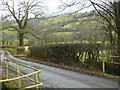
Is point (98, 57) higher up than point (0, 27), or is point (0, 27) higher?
point (0, 27)

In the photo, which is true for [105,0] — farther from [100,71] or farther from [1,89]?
[1,89]

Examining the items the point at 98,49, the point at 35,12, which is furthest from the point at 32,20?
the point at 98,49

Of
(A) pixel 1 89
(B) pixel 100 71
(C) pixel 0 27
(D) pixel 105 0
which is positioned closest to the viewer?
(A) pixel 1 89

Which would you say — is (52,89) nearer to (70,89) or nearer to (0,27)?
(70,89)

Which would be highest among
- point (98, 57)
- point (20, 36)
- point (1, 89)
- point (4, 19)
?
point (4, 19)

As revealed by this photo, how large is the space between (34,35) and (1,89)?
78.7 ft

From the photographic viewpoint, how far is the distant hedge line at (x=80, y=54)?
9.97m

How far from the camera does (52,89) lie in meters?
6.39

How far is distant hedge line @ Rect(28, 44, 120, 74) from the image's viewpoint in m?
9.97

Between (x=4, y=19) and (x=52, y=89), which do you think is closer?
(x=52, y=89)

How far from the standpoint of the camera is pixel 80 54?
11.6m

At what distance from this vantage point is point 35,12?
31.7m

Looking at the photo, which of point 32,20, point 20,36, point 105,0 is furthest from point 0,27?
point 105,0

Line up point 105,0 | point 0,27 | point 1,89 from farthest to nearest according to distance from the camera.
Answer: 1. point 0,27
2. point 105,0
3. point 1,89
